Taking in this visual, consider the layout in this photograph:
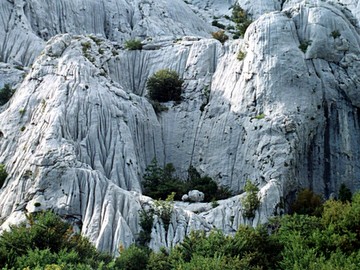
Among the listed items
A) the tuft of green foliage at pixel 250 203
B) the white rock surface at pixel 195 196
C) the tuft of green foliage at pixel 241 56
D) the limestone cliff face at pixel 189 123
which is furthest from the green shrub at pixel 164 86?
the tuft of green foliage at pixel 250 203

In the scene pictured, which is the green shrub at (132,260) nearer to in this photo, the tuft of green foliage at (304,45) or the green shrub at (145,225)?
the green shrub at (145,225)

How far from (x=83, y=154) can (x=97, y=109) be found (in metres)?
3.96

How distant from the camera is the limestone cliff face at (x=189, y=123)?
2881 cm

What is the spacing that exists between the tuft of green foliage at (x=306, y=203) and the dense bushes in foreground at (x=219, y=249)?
15.8 feet

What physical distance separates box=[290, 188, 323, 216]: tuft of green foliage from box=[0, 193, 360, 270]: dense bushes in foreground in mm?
4810

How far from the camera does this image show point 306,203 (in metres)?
31.5

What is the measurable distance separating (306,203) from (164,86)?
1422 centimetres

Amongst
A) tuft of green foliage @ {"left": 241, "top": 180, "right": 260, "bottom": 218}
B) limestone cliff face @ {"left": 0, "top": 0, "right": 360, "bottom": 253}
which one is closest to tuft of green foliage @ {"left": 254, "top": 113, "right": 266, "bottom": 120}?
limestone cliff face @ {"left": 0, "top": 0, "right": 360, "bottom": 253}

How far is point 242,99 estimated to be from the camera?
37.4 m

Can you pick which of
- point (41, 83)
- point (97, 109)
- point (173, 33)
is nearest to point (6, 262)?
point (97, 109)

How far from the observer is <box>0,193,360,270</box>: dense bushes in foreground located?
69.1ft

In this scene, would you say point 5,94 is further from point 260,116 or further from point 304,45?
point 304,45

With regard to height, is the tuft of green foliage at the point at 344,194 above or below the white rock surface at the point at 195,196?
above

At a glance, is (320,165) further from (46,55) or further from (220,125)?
(46,55)
